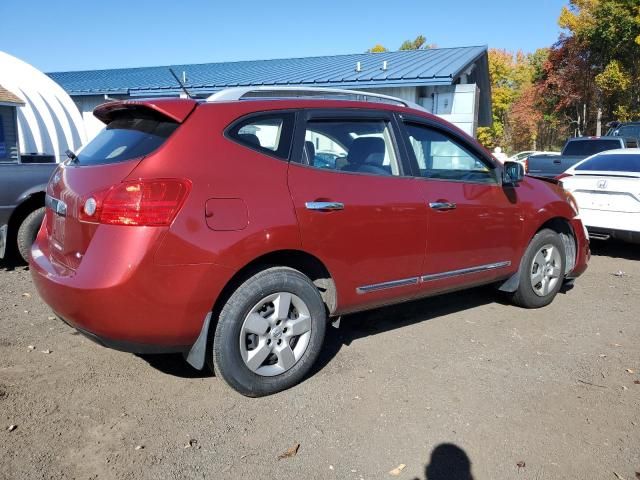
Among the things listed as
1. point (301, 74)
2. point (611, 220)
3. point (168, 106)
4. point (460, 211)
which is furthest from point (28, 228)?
point (301, 74)

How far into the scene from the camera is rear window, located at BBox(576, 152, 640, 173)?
26.2 ft

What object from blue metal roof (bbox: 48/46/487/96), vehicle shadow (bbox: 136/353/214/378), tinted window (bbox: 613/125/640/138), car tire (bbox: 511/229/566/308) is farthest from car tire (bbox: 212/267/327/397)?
tinted window (bbox: 613/125/640/138)

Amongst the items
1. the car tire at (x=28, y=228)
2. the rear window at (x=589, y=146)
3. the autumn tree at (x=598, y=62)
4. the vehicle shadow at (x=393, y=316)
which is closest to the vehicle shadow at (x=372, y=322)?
the vehicle shadow at (x=393, y=316)

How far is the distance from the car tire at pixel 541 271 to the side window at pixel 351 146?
1881mm

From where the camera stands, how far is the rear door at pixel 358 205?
11.6 feet

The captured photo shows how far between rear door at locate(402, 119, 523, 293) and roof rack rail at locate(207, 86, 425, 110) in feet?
1.05

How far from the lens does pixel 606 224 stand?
7.60 meters

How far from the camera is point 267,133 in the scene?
3500 mm

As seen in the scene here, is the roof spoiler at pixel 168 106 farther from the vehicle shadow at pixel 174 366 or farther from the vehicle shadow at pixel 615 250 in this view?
the vehicle shadow at pixel 615 250

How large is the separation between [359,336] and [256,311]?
1.46 meters

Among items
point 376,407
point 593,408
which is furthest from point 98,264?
point 593,408

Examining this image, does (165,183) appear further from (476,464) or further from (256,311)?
(476,464)

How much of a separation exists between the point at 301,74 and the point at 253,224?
1525 centimetres

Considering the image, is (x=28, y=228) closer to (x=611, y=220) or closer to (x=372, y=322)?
(x=372, y=322)
